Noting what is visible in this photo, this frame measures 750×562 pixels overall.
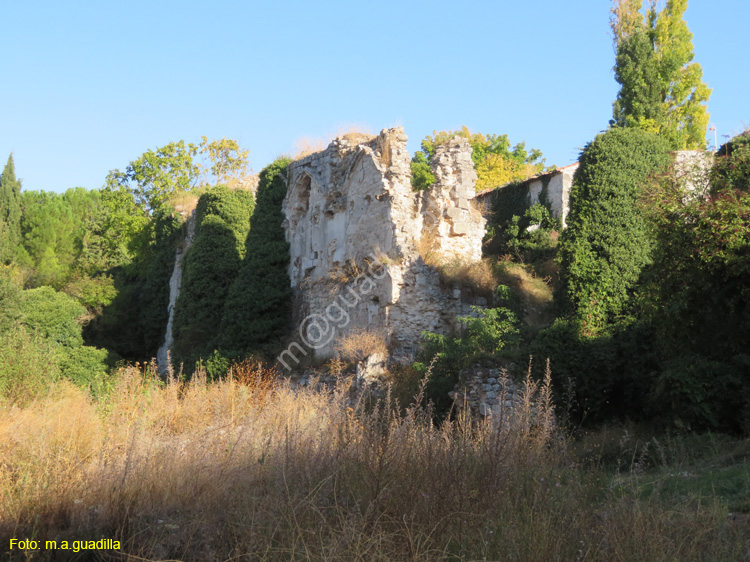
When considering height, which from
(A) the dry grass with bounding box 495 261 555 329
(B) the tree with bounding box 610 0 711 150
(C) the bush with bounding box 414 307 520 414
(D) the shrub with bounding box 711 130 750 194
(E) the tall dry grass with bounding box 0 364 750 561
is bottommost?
(E) the tall dry grass with bounding box 0 364 750 561

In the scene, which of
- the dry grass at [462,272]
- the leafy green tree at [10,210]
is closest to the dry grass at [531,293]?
the dry grass at [462,272]

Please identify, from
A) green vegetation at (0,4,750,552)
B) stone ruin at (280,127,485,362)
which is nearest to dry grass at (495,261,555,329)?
green vegetation at (0,4,750,552)

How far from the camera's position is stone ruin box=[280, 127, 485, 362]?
1572cm

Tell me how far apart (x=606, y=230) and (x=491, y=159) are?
19.6m

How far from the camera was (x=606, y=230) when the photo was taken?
14.1 meters

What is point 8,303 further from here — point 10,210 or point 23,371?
point 10,210

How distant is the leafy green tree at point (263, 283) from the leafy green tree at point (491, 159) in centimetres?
980

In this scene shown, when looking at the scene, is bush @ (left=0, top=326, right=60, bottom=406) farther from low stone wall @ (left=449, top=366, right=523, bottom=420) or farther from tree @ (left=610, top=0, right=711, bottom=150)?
tree @ (left=610, top=0, right=711, bottom=150)

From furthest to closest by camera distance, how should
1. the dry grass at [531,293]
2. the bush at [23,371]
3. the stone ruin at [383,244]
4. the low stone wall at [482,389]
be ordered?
the stone ruin at [383,244], the dry grass at [531,293], the low stone wall at [482,389], the bush at [23,371]

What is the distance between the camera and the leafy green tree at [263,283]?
19.4m

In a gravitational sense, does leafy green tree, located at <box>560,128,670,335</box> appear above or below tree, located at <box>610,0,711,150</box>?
below

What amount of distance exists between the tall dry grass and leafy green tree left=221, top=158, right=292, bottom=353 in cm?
1262

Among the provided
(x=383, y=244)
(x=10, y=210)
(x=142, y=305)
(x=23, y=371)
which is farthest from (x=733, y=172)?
(x=10, y=210)

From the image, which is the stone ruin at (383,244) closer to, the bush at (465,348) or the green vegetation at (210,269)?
the bush at (465,348)
